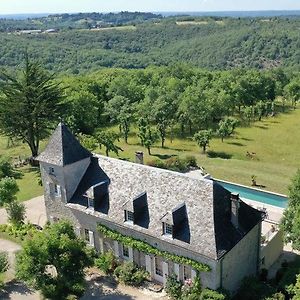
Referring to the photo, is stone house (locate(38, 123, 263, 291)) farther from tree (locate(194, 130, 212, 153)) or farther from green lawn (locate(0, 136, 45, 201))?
tree (locate(194, 130, 212, 153))

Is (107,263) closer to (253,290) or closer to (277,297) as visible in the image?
(253,290)

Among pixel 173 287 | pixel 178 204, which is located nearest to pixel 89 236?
pixel 173 287

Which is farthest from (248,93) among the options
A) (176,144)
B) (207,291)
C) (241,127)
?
(207,291)

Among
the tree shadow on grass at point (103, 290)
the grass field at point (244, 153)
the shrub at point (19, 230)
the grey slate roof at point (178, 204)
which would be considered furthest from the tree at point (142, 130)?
the tree shadow on grass at point (103, 290)

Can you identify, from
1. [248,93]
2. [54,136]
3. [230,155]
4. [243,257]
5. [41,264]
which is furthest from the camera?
[248,93]

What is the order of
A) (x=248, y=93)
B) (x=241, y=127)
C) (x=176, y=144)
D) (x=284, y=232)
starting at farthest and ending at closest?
1. (x=248, y=93)
2. (x=241, y=127)
3. (x=176, y=144)
4. (x=284, y=232)

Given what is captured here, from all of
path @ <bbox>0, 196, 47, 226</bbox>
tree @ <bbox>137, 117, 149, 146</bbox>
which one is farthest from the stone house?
tree @ <bbox>137, 117, 149, 146</bbox>

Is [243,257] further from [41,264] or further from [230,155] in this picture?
[230,155]
